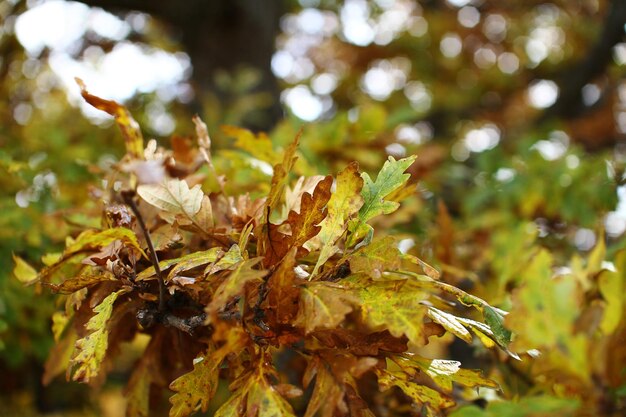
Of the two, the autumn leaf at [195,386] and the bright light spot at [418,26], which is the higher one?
the autumn leaf at [195,386]

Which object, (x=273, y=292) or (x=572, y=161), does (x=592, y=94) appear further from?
(x=273, y=292)

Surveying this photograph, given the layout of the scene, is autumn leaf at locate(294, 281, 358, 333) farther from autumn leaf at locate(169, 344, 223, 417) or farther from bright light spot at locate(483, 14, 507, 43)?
bright light spot at locate(483, 14, 507, 43)

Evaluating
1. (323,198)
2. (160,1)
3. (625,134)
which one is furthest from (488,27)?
(323,198)

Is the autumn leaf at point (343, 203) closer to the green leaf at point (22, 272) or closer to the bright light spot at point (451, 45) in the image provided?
the green leaf at point (22, 272)

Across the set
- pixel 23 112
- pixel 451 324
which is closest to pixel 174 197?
pixel 451 324

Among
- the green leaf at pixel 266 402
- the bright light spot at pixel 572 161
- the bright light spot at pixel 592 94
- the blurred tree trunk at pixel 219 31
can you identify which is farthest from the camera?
the bright light spot at pixel 592 94

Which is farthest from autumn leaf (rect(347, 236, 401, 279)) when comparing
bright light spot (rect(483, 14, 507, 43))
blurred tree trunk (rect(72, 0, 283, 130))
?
bright light spot (rect(483, 14, 507, 43))

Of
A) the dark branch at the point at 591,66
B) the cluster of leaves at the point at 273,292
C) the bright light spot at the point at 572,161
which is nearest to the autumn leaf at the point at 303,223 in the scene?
the cluster of leaves at the point at 273,292
